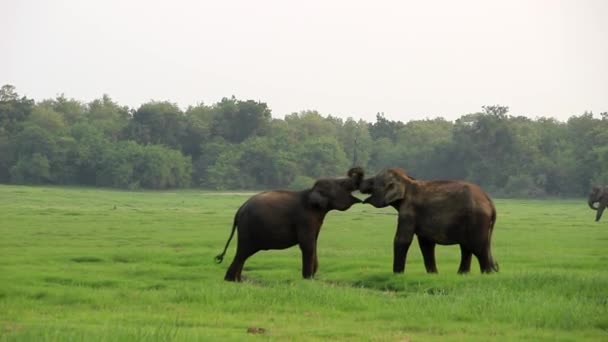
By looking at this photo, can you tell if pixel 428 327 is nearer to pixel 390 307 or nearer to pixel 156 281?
pixel 390 307

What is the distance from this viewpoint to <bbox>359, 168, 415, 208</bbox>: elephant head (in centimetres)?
1670

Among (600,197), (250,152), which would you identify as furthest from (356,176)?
(250,152)

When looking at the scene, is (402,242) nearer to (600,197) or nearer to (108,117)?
(600,197)

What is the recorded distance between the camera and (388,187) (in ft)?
55.0

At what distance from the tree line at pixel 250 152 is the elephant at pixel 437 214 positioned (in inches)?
2114

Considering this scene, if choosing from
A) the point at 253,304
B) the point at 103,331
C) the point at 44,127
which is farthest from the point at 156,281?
the point at 44,127

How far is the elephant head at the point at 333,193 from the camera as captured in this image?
54.5ft

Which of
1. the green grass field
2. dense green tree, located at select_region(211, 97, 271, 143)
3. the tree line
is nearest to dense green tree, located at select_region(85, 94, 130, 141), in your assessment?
the tree line

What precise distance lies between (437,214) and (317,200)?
204 cm

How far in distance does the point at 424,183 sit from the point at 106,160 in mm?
59538

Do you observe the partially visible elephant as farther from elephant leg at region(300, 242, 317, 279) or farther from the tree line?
the tree line

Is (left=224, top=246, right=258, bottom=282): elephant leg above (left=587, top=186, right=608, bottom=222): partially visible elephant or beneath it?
A: beneath

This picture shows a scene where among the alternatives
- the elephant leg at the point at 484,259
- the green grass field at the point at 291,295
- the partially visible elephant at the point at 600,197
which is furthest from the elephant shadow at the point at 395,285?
the partially visible elephant at the point at 600,197

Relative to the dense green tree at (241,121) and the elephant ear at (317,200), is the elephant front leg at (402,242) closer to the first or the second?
the elephant ear at (317,200)
